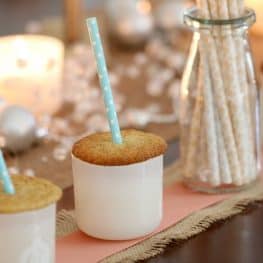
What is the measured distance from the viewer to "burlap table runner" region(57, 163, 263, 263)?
2.43ft

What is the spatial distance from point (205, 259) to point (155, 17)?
0.76 m

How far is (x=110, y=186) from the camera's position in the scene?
0.74m

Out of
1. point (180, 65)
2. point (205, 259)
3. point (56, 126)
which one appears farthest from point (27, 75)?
point (205, 259)

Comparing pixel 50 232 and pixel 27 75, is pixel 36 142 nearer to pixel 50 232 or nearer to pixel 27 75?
pixel 27 75

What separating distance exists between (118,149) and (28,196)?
104 millimetres

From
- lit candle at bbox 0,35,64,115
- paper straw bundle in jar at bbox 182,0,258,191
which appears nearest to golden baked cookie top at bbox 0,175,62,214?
paper straw bundle in jar at bbox 182,0,258,191

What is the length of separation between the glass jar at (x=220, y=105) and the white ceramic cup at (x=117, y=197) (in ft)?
0.33

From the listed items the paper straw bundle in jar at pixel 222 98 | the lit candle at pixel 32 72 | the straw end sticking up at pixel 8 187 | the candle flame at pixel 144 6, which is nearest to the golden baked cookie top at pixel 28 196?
the straw end sticking up at pixel 8 187

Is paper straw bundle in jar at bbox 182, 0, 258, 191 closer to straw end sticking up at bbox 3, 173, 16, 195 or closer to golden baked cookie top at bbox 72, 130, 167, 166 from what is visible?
golden baked cookie top at bbox 72, 130, 167, 166

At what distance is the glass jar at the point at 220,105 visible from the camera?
0.84 m

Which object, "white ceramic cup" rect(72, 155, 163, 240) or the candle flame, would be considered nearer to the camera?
"white ceramic cup" rect(72, 155, 163, 240)

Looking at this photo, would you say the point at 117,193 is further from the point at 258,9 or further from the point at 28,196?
the point at 258,9

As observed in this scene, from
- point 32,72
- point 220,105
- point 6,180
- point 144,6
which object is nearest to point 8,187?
point 6,180

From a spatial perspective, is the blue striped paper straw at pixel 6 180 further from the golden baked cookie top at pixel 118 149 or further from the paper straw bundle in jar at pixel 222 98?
the paper straw bundle in jar at pixel 222 98
